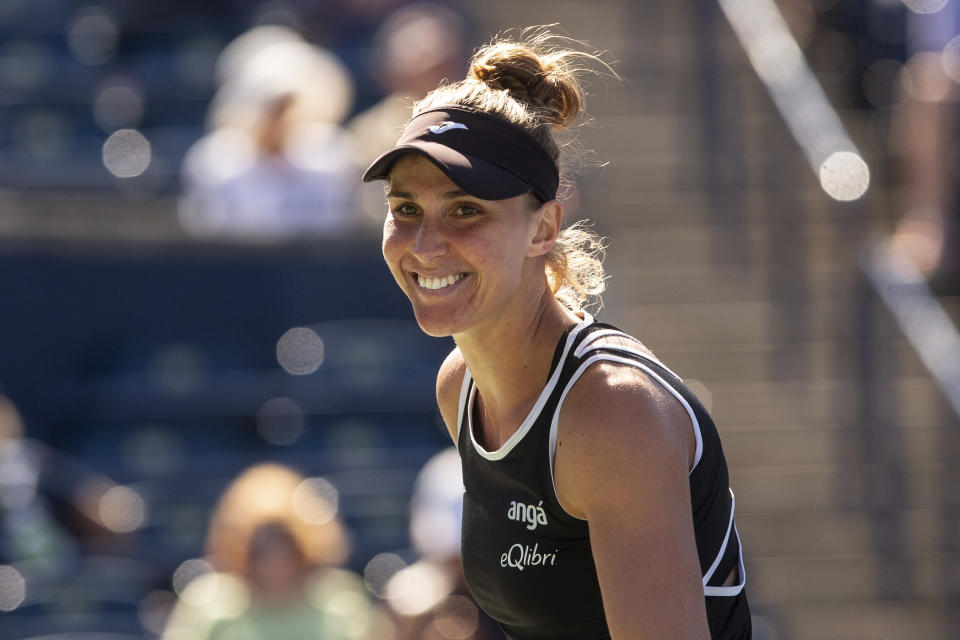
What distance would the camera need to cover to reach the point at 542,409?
2.06 m

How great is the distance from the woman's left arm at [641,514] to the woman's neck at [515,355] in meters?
0.25

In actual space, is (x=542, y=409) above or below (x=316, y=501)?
above

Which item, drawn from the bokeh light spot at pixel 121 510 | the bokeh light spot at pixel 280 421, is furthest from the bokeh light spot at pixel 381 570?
the bokeh light spot at pixel 121 510

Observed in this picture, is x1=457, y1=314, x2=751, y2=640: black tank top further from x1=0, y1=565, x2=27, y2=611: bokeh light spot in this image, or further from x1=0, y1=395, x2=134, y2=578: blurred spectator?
x1=0, y1=395, x2=134, y2=578: blurred spectator

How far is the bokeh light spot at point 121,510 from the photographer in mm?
5512

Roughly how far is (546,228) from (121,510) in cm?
385

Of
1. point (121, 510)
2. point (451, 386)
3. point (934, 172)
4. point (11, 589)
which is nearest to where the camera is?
point (451, 386)

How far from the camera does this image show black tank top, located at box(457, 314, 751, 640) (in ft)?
6.68

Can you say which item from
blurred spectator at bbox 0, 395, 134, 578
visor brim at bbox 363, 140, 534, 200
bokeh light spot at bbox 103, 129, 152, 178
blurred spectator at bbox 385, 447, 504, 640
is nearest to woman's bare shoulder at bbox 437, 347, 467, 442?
visor brim at bbox 363, 140, 534, 200

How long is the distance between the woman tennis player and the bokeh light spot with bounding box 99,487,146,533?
3514 mm

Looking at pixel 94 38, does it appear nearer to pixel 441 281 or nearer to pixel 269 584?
pixel 269 584

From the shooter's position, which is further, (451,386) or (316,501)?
(316,501)

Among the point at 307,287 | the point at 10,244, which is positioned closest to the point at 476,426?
the point at 307,287

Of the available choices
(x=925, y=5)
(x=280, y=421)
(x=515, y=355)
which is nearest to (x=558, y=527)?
(x=515, y=355)
